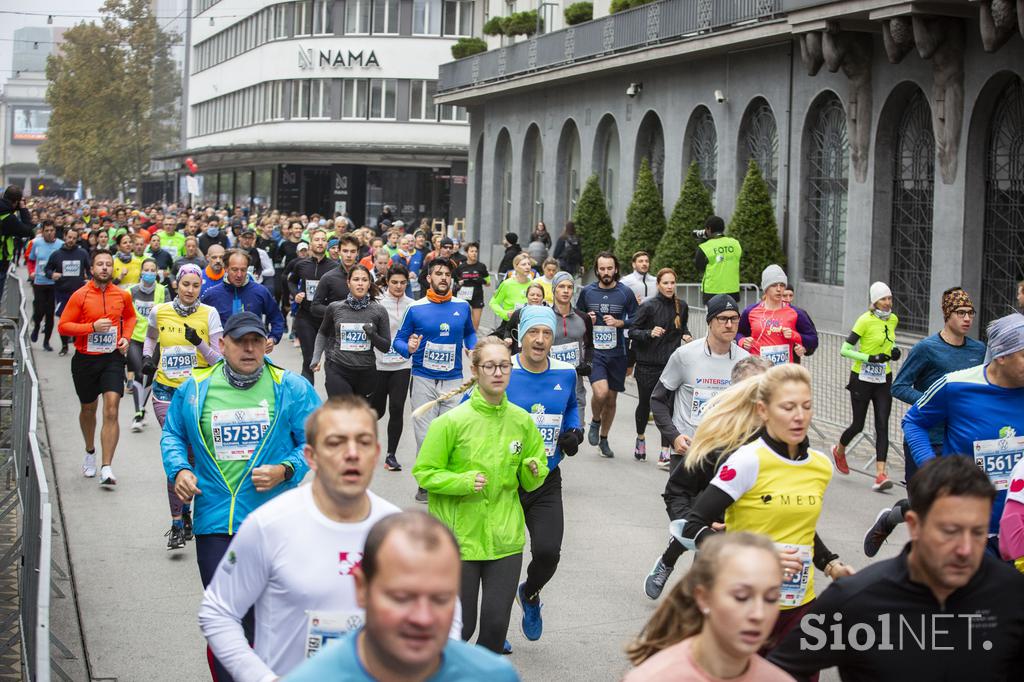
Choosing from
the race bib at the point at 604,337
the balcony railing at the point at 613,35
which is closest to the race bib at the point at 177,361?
the race bib at the point at 604,337

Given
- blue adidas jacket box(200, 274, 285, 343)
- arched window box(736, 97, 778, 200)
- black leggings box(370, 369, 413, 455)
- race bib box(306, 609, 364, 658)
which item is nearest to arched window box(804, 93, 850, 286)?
arched window box(736, 97, 778, 200)

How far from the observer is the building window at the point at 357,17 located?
219 ft

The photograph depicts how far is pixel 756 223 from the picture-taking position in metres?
28.8

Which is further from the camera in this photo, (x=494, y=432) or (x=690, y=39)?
(x=690, y=39)

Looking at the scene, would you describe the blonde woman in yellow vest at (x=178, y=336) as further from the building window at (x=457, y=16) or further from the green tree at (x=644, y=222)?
the building window at (x=457, y=16)

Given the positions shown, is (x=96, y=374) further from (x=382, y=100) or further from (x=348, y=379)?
(x=382, y=100)

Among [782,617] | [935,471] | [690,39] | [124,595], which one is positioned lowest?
[124,595]

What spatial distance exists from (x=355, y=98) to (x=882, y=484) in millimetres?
56006

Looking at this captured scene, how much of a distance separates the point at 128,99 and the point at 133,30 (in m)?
4.91

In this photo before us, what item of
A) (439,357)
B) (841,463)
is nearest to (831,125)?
(841,463)

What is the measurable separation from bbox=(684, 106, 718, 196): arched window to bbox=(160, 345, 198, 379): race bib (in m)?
21.2

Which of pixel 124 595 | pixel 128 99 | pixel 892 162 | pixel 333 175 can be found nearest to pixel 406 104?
pixel 333 175

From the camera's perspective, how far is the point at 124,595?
9.77 meters

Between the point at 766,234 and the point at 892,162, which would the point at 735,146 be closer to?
the point at 766,234
